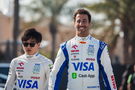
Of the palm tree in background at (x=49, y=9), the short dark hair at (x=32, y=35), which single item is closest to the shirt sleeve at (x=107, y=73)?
the short dark hair at (x=32, y=35)

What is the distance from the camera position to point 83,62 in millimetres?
5887

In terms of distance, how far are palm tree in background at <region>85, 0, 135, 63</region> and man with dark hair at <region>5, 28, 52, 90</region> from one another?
2364cm

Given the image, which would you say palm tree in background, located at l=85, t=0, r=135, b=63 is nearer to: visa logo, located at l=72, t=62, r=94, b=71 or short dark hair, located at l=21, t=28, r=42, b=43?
short dark hair, located at l=21, t=28, r=42, b=43

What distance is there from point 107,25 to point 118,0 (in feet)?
5.45

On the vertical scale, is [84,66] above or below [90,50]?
below

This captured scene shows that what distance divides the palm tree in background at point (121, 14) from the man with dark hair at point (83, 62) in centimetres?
2436

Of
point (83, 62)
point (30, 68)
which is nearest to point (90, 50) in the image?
point (83, 62)

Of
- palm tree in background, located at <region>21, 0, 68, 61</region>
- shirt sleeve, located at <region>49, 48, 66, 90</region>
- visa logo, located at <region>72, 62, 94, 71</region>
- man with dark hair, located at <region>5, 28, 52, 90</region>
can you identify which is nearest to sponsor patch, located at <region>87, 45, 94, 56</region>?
visa logo, located at <region>72, 62, 94, 71</region>

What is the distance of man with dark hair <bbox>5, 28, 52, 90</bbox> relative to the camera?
671 centimetres

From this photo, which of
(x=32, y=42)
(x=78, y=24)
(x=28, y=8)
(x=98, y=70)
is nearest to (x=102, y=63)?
(x=98, y=70)

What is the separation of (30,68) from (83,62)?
44.1 inches

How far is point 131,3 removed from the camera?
30.3 m

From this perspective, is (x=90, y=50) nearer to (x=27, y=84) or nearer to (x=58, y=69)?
(x=58, y=69)

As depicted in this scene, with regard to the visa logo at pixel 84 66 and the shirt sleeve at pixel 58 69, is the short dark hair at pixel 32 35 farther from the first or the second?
the visa logo at pixel 84 66
